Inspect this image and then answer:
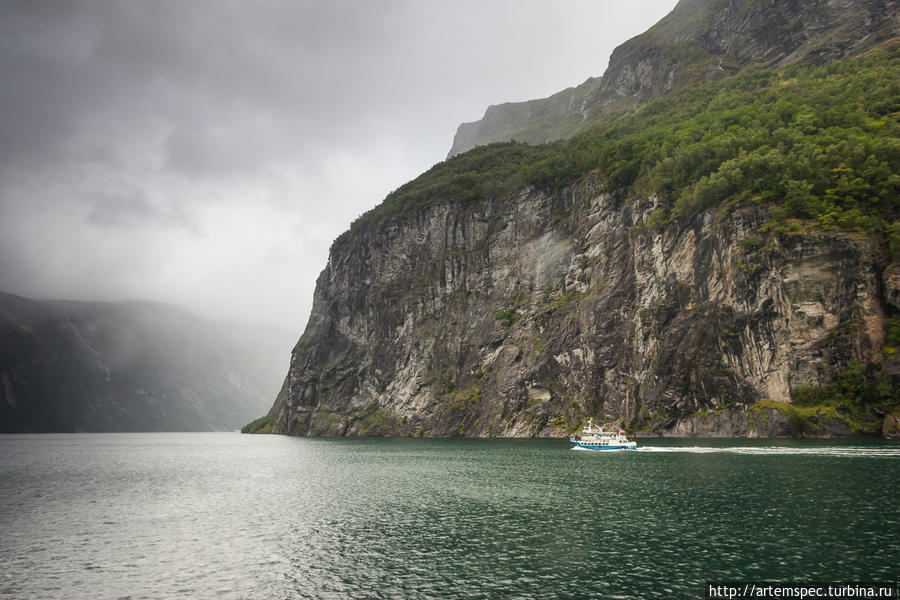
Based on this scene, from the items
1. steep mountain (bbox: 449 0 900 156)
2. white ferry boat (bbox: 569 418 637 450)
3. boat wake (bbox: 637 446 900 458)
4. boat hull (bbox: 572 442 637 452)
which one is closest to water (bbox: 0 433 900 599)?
boat wake (bbox: 637 446 900 458)

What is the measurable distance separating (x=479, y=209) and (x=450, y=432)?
68167 mm

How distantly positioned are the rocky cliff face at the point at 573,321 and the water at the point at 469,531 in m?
28.9

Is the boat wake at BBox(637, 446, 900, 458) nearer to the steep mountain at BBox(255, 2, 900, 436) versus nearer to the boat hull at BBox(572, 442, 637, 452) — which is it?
the boat hull at BBox(572, 442, 637, 452)

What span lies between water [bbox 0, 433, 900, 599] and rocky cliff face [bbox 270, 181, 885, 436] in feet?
94.8

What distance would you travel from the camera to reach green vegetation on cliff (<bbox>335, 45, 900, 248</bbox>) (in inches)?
3206

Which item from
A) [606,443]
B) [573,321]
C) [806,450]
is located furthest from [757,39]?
[806,450]

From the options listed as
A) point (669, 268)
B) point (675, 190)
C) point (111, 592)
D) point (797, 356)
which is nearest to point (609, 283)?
point (669, 268)

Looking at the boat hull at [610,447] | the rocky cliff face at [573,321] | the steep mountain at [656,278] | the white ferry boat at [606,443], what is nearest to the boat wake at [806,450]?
the boat hull at [610,447]

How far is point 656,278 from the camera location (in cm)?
10100

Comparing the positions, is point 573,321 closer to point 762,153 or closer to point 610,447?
point 610,447

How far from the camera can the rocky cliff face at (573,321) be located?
258 ft

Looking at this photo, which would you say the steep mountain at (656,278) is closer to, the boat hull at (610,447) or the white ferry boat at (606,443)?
the white ferry boat at (606,443)

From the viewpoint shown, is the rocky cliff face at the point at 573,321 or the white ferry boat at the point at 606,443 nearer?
the white ferry boat at the point at 606,443

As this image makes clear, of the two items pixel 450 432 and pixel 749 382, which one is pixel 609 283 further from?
pixel 450 432
